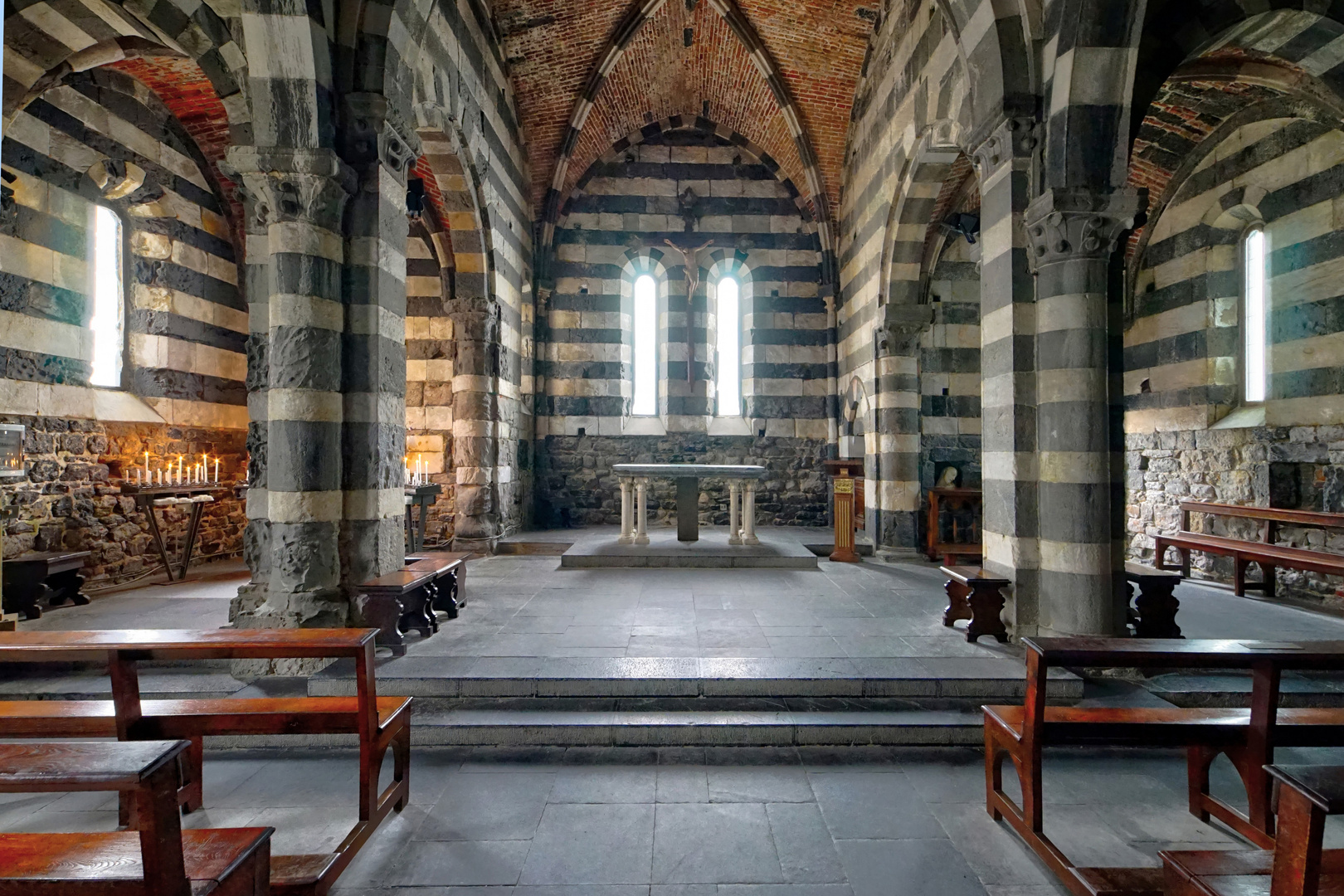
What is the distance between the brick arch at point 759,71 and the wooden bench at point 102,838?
10.3 metres

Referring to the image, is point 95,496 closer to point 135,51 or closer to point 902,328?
point 135,51

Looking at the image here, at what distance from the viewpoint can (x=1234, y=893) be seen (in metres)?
1.86

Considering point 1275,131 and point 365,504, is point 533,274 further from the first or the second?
point 1275,131

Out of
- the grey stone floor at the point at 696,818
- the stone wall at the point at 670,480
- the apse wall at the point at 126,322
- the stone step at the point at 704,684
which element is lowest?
the grey stone floor at the point at 696,818

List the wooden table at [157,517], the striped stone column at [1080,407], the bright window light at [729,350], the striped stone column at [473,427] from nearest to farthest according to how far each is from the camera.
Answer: the striped stone column at [1080,407], the wooden table at [157,517], the striped stone column at [473,427], the bright window light at [729,350]

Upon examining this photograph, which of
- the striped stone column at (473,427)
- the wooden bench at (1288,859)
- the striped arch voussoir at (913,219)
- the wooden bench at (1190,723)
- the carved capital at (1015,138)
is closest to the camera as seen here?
the wooden bench at (1288,859)

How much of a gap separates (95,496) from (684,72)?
986 centimetres

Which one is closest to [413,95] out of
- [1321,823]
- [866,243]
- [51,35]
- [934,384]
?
[51,35]

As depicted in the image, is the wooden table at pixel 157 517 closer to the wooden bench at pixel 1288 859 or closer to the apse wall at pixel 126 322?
the apse wall at pixel 126 322

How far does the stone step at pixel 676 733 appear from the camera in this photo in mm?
3898

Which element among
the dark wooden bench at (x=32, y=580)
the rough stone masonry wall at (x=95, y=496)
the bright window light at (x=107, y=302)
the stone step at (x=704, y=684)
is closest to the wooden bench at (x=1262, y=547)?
the stone step at (x=704, y=684)

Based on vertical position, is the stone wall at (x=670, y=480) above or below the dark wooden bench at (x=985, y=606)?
above

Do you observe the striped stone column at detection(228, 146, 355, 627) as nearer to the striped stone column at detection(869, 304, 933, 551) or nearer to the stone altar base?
the stone altar base

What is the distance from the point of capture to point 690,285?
38.1ft
